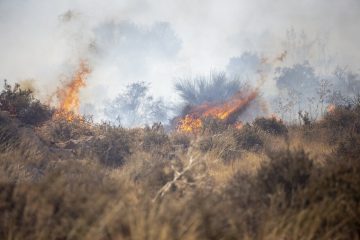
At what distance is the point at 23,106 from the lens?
11.1m

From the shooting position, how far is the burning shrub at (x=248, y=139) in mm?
10211

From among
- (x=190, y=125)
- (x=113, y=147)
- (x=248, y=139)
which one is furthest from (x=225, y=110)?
(x=113, y=147)

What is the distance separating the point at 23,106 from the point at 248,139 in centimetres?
710

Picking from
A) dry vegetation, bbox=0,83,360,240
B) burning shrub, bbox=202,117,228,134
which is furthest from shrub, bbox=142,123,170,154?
dry vegetation, bbox=0,83,360,240

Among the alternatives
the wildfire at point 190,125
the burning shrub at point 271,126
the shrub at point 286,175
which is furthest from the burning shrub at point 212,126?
the shrub at point 286,175

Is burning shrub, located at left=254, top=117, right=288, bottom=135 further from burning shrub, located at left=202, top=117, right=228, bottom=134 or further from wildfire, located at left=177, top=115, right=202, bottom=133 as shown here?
wildfire, located at left=177, top=115, right=202, bottom=133

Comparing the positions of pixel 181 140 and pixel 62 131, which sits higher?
pixel 62 131

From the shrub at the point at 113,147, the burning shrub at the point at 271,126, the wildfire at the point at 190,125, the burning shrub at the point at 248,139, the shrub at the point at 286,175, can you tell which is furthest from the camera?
the wildfire at the point at 190,125

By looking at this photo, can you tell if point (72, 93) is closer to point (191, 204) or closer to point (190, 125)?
point (190, 125)

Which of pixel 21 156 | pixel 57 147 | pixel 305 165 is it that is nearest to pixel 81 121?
pixel 57 147

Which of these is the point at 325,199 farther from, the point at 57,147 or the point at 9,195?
the point at 57,147

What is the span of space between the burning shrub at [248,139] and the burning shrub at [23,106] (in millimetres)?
6298

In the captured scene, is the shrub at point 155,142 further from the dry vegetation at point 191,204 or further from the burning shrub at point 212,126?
the dry vegetation at point 191,204

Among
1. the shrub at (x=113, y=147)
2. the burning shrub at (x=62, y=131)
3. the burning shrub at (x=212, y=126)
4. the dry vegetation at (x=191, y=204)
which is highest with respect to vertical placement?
the burning shrub at (x=62, y=131)
